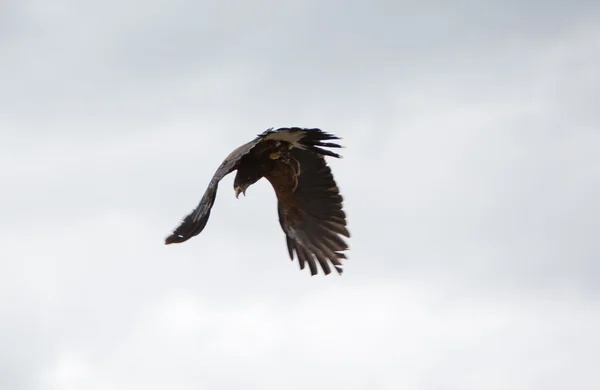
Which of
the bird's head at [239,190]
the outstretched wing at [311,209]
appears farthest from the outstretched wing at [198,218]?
the outstretched wing at [311,209]

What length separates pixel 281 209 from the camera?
2005 centimetres

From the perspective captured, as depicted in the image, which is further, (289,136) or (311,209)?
(311,209)

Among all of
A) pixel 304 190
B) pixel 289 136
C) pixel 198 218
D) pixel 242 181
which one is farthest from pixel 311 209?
pixel 198 218

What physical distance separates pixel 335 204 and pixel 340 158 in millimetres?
1011

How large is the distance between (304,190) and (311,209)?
37 centimetres

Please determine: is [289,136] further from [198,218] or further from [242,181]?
[198,218]

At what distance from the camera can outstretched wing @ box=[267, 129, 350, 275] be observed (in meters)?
19.3

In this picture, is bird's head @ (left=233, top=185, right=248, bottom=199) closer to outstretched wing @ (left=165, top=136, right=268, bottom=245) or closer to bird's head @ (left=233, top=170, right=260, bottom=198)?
bird's head @ (left=233, top=170, right=260, bottom=198)

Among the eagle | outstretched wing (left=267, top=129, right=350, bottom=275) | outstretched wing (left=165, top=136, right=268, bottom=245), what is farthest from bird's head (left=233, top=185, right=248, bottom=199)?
outstretched wing (left=165, top=136, right=268, bottom=245)

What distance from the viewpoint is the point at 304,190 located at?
19516mm

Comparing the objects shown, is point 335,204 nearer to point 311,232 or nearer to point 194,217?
point 311,232

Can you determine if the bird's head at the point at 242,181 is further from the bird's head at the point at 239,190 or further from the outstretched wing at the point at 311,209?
the outstretched wing at the point at 311,209

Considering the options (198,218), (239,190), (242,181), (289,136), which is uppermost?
(289,136)

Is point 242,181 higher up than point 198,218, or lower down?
higher up
